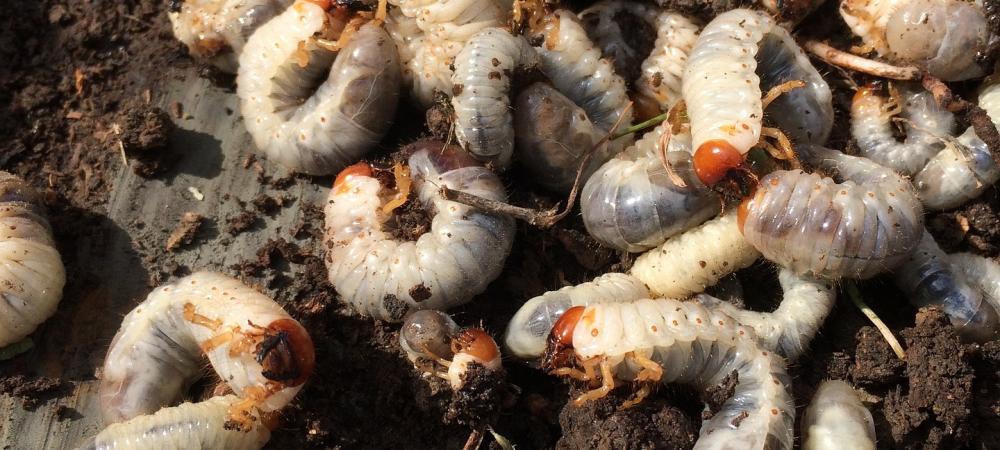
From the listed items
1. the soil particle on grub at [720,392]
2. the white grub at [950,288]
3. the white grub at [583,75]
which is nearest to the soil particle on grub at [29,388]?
the white grub at [583,75]

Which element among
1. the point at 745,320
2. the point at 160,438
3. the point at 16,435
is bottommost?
the point at 16,435

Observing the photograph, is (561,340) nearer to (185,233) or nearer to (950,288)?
(950,288)

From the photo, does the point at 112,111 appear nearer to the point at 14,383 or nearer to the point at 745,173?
the point at 14,383

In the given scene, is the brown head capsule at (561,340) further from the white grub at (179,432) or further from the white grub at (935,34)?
the white grub at (935,34)

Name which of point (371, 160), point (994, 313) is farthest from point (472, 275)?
point (994, 313)

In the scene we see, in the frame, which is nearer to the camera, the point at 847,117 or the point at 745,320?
the point at 745,320

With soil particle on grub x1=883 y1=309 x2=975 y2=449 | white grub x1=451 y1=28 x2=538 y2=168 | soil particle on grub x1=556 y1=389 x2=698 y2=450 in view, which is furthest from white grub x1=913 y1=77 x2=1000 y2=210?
white grub x1=451 y1=28 x2=538 y2=168
